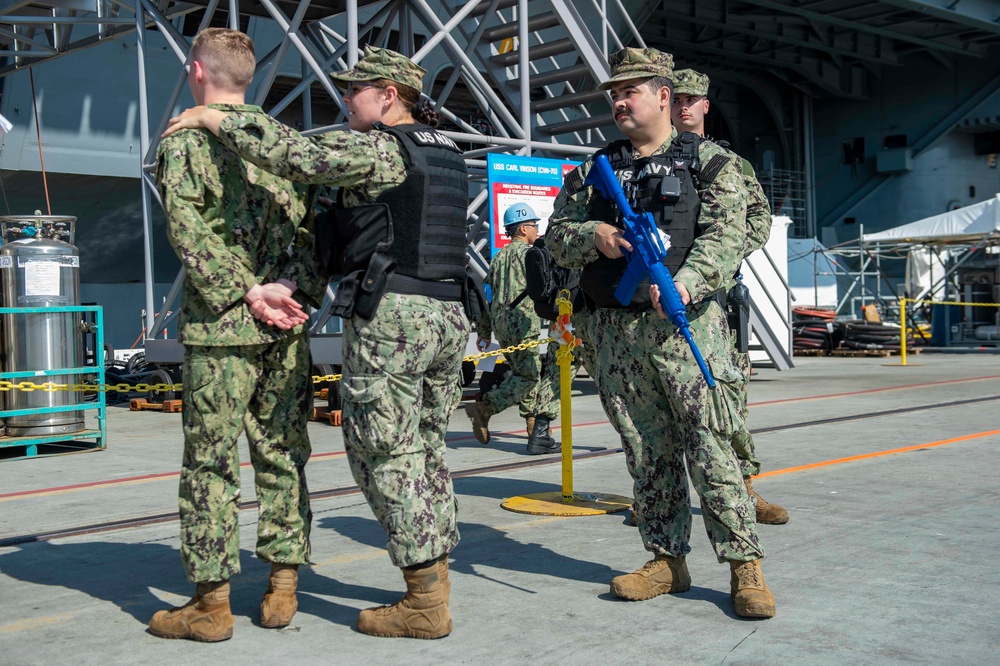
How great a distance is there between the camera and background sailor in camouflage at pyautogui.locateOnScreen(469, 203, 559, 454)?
7883 mm

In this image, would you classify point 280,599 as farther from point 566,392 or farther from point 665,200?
point 566,392

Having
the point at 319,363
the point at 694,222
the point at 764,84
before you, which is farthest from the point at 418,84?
the point at 764,84

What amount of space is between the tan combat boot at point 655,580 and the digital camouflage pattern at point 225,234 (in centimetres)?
154

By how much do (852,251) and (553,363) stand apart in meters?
23.4

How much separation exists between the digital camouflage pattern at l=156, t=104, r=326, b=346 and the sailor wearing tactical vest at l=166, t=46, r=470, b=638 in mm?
160

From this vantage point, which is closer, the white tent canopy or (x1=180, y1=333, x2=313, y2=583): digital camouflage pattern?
(x1=180, y1=333, x2=313, y2=583): digital camouflage pattern

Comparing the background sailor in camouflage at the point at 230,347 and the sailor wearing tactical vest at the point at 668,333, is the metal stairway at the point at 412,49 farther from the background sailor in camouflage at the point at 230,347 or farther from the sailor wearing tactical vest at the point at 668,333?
the background sailor in camouflage at the point at 230,347

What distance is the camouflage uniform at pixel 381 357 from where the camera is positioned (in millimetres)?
3496

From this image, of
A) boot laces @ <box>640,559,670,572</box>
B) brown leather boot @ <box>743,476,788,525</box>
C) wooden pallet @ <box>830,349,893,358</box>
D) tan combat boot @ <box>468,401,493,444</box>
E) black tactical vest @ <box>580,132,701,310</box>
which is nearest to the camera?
black tactical vest @ <box>580,132,701,310</box>

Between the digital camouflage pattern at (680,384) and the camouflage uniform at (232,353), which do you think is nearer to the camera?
the camouflage uniform at (232,353)

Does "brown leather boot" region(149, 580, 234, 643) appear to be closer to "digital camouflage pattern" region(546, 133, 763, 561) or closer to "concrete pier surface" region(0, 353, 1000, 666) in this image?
"concrete pier surface" region(0, 353, 1000, 666)

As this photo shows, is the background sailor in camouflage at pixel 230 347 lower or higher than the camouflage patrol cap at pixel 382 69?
lower

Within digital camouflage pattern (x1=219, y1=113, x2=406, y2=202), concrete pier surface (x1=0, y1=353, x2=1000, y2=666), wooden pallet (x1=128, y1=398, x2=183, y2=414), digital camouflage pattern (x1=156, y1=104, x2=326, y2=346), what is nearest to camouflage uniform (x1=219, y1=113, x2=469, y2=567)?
digital camouflage pattern (x1=219, y1=113, x2=406, y2=202)

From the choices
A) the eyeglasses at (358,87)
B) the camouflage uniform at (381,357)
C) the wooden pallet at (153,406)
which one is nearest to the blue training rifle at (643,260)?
the camouflage uniform at (381,357)
